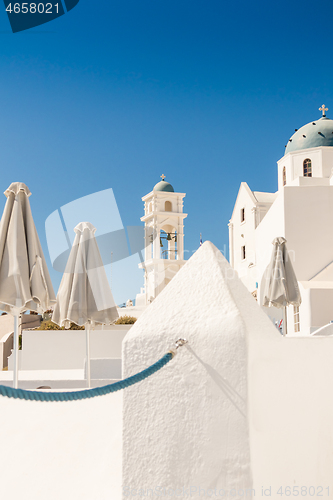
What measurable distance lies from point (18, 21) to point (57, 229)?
7.99 metres

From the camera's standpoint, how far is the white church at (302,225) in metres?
13.3

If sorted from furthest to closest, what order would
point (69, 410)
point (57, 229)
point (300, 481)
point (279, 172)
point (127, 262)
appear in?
1. point (127, 262)
2. point (279, 172)
3. point (57, 229)
4. point (69, 410)
5. point (300, 481)

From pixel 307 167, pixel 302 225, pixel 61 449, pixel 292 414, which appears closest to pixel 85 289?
pixel 61 449

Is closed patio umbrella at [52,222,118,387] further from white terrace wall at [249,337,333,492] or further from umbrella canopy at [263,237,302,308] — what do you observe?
white terrace wall at [249,337,333,492]

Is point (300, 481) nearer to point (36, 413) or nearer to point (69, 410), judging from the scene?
point (69, 410)

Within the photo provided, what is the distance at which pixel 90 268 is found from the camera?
5977mm

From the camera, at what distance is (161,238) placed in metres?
31.7

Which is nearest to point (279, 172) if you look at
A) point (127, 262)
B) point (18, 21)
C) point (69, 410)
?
point (127, 262)

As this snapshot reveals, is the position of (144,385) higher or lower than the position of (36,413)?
higher

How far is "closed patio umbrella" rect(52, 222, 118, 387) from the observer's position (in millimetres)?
5934

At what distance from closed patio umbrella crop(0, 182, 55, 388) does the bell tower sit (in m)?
25.3

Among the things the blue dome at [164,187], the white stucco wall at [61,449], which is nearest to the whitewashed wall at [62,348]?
the white stucco wall at [61,449]

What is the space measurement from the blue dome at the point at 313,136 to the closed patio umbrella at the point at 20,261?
64.4 ft

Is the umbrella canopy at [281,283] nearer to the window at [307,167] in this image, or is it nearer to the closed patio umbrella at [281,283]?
the closed patio umbrella at [281,283]
